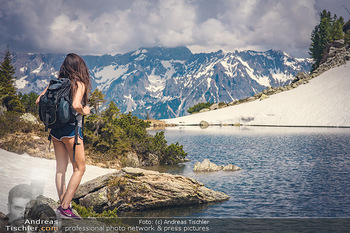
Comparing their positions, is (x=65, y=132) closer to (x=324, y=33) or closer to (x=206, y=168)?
(x=206, y=168)

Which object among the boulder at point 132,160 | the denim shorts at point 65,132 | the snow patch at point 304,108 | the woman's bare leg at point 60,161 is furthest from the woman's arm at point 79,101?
the snow patch at point 304,108

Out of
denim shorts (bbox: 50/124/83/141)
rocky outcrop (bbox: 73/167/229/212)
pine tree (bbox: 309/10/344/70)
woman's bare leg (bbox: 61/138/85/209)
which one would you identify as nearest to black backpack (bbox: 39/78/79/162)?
denim shorts (bbox: 50/124/83/141)

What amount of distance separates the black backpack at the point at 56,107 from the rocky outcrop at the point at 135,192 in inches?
333

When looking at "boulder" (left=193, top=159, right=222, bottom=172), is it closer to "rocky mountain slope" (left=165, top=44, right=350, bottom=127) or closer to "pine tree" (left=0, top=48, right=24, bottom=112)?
"pine tree" (left=0, top=48, right=24, bottom=112)

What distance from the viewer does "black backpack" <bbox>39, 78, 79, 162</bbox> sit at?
6.53 metres

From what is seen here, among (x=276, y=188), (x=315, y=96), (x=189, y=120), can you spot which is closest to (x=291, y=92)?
(x=315, y=96)

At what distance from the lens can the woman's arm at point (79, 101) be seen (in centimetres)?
666

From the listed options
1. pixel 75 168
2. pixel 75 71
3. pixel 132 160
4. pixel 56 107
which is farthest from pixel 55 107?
pixel 132 160

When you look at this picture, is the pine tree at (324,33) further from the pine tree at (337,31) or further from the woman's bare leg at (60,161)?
the woman's bare leg at (60,161)

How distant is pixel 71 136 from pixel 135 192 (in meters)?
8.76

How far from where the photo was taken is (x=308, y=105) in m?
116

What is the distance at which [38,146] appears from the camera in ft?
69.6

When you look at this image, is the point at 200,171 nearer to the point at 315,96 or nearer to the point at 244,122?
the point at 244,122

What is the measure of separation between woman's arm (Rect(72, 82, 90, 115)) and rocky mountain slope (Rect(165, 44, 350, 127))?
102275mm
